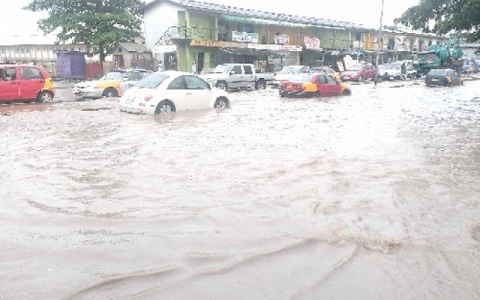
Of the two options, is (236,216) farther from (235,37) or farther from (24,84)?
(235,37)

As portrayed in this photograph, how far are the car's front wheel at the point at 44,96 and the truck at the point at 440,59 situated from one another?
3474 cm

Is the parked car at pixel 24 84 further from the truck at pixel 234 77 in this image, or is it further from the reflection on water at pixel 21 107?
the truck at pixel 234 77

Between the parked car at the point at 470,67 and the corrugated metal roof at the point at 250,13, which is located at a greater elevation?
the corrugated metal roof at the point at 250,13

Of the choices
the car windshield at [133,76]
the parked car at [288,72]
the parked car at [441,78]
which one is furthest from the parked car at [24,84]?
the parked car at [441,78]

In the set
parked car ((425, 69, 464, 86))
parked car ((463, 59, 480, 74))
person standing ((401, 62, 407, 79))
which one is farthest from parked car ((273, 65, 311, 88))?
parked car ((463, 59, 480, 74))

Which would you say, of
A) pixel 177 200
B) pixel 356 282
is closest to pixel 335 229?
pixel 356 282

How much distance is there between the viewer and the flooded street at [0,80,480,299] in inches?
135

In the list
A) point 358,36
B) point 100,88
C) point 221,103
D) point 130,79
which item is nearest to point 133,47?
point 130,79

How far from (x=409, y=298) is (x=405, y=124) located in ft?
33.1

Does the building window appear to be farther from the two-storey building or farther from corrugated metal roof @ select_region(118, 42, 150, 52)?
corrugated metal roof @ select_region(118, 42, 150, 52)

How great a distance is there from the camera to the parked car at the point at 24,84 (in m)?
14.4

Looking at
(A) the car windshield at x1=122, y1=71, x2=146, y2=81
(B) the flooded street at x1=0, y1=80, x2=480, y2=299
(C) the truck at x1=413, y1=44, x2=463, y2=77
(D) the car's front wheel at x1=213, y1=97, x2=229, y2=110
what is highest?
(C) the truck at x1=413, y1=44, x2=463, y2=77

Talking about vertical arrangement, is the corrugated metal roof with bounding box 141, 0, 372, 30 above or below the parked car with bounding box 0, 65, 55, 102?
above

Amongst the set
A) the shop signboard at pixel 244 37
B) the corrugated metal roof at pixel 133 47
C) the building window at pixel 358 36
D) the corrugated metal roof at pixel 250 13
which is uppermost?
the corrugated metal roof at pixel 250 13
